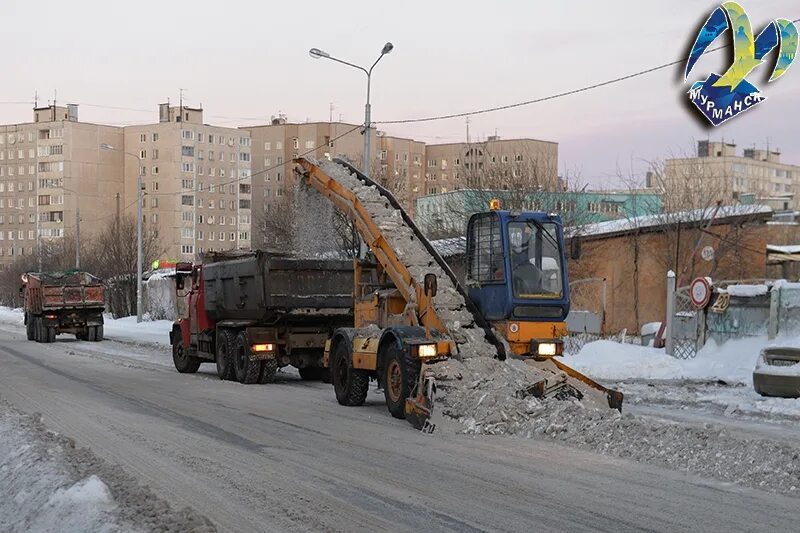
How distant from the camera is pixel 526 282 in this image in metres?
13.0

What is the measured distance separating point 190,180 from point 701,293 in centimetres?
10714

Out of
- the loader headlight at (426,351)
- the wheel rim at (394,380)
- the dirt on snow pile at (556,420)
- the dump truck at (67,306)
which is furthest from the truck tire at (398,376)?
the dump truck at (67,306)

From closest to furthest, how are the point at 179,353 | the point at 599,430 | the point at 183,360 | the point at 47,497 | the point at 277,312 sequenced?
the point at 47,497
the point at 599,430
the point at 277,312
the point at 183,360
the point at 179,353

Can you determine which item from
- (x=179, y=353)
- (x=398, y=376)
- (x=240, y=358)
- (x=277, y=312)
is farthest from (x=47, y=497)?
(x=179, y=353)

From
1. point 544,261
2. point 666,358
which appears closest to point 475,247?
point 544,261

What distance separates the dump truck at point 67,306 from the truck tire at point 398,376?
25806 mm

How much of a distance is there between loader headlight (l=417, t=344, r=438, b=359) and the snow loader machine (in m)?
0.01

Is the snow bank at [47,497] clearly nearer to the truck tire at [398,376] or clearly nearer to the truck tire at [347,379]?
the truck tire at [398,376]

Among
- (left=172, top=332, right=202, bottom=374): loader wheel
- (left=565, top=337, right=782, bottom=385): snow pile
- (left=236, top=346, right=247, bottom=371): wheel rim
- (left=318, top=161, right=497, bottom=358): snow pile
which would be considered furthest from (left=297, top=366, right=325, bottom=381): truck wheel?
(left=565, top=337, right=782, bottom=385): snow pile

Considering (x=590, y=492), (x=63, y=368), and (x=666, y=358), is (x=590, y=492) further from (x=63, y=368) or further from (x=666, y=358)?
(x=63, y=368)

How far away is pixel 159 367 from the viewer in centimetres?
2422

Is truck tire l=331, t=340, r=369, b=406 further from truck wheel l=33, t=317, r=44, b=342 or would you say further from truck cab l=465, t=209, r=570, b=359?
truck wheel l=33, t=317, r=44, b=342

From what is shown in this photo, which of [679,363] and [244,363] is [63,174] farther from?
[679,363]

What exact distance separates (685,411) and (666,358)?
21.1 ft
